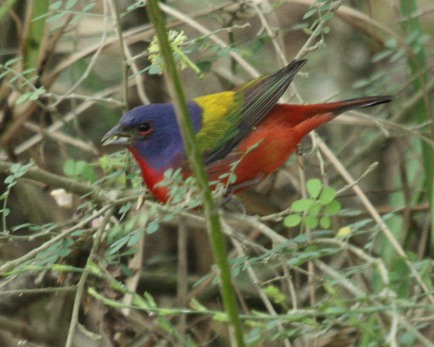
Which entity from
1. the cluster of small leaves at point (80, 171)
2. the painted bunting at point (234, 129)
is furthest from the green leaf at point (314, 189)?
the cluster of small leaves at point (80, 171)

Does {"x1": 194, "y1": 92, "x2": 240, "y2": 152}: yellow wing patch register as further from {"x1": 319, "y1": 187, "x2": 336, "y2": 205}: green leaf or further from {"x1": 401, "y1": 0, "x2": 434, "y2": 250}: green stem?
{"x1": 319, "y1": 187, "x2": 336, "y2": 205}: green leaf

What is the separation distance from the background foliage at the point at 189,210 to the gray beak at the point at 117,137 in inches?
2.0

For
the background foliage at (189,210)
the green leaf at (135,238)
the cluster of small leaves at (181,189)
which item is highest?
the cluster of small leaves at (181,189)

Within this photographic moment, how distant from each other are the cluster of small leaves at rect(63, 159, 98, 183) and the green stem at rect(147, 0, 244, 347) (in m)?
1.58

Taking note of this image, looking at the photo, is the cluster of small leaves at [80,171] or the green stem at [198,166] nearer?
the green stem at [198,166]

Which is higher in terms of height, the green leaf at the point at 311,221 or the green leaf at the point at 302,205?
the green leaf at the point at 302,205

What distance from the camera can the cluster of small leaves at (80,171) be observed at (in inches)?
121

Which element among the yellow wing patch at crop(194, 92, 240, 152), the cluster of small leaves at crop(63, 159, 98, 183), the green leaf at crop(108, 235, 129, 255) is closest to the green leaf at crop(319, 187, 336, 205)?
the green leaf at crop(108, 235, 129, 255)

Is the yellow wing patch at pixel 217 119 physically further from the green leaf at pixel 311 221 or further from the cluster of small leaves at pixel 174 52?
the green leaf at pixel 311 221

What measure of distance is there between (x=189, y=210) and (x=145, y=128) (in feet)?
2.34

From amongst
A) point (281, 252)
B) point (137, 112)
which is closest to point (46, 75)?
point (137, 112)

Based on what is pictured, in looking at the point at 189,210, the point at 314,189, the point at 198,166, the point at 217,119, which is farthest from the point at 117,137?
the point at 198,166

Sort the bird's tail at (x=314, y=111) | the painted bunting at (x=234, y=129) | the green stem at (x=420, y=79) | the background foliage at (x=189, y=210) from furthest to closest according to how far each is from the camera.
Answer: the green stem at (x=420, y=79)
the bird's tail at (x=314, y=111)
the painted bunting at (x=234, y=129)
the background foliage at (x=189, y=210)

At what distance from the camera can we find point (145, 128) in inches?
130
